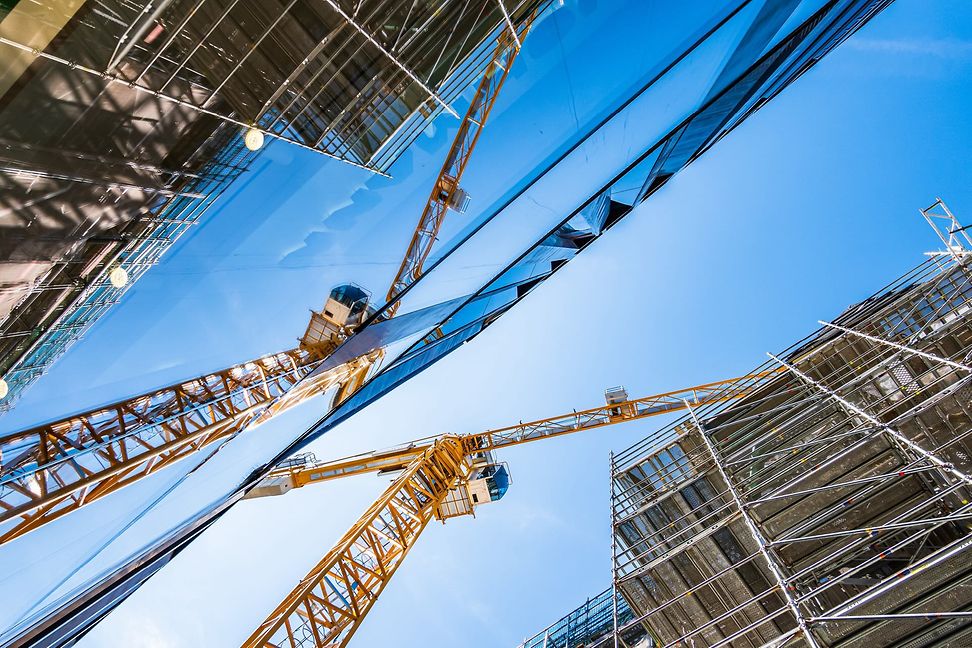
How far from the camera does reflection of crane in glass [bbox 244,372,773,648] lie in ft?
57.7

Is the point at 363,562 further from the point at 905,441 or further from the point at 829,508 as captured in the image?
the point at 905,441

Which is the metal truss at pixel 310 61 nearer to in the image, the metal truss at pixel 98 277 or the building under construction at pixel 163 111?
the building under construction at pixel 163 111

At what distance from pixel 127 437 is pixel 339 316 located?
16.9 feet

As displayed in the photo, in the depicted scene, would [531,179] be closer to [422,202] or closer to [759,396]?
[422,202]

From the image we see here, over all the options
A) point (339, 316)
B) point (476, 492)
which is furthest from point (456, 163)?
point (476, 492)

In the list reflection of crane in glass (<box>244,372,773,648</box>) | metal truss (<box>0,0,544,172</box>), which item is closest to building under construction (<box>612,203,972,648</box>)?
reflection of crane in glass (<box>244,372,773,648</box>)

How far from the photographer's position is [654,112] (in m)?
6.43

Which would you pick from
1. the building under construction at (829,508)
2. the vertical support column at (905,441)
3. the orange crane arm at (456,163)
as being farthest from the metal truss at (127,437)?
the vertical support column at (905,441)

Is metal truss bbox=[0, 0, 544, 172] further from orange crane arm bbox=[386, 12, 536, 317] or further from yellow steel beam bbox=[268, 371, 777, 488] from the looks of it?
yellow steel beam bbox=[268, 371, 777, 488]

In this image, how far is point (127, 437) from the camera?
10.1 metres

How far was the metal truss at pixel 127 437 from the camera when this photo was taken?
7.26 m

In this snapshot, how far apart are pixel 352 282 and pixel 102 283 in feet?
9.12

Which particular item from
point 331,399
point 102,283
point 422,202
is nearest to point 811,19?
point 422,202

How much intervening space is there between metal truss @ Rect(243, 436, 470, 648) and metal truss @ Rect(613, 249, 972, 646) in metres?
10.8
